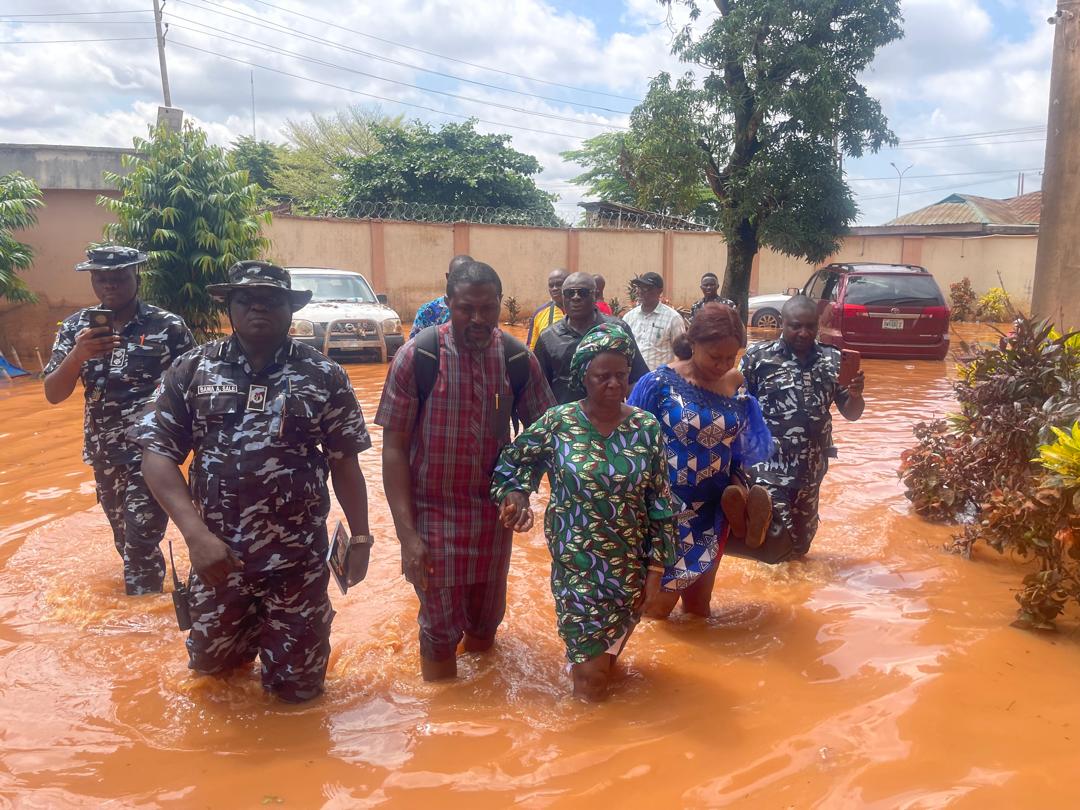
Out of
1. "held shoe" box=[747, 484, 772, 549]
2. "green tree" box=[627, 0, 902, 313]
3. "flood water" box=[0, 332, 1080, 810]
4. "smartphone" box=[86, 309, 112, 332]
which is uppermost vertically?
"green tree" box=[627, 0, 902, 313]

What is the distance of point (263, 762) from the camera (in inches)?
121

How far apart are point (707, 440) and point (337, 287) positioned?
11.7 m

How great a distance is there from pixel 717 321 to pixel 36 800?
3.25 meters

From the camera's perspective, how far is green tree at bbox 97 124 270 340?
1107 cm

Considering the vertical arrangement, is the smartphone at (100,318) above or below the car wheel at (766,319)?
above

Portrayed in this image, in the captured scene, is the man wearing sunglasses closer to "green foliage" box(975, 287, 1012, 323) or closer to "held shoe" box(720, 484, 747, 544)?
"held shoe" box(720, 484, 747, 544)

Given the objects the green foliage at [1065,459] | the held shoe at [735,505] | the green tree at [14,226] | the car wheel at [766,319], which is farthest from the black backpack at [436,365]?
the car wheel at [766,319]

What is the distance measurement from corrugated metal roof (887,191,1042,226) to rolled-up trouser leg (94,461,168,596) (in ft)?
110

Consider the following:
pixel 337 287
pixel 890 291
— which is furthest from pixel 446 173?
pixel 890 291

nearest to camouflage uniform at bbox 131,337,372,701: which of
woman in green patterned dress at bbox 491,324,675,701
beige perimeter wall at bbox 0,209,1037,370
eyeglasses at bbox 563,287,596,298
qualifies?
woman in green patterned dress at bbox 491,324,675,701

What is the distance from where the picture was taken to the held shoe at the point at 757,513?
382 cm

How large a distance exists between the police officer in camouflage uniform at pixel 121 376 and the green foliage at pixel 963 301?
78.6 ft

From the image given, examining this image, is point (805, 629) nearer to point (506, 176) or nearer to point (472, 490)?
point (472, 490)

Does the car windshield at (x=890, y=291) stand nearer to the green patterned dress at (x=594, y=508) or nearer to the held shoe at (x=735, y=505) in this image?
the held shoe at (x=735, y=505)
